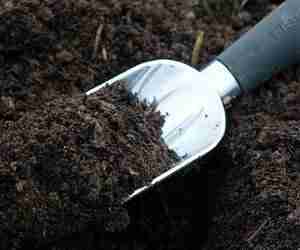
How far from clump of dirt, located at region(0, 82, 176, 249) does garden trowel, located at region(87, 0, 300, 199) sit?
0.08 m

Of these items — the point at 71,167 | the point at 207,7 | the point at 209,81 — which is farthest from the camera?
the point at 207,7

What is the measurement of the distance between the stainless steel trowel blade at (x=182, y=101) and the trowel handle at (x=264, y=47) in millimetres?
84

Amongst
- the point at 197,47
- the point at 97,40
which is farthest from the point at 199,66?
the point at 97,40

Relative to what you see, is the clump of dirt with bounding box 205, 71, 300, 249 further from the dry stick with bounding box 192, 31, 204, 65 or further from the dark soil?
the dry stick with bounding box 192, 31, 204, 65

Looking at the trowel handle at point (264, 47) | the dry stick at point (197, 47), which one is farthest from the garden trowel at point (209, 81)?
the dry stick at point (197, 47)

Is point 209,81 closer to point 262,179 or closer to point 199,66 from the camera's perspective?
point 199,66

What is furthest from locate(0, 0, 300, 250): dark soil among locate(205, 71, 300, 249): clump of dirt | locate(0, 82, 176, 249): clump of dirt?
locate(0, 82, 176, 249): clump of dirt

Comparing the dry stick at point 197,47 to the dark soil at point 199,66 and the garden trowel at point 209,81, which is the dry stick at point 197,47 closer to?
the dark soil at point 199,66

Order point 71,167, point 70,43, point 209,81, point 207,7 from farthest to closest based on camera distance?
point 207,7, point 70,43, point 209,81, point 71,167

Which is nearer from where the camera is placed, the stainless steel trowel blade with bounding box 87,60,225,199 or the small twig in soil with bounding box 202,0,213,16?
the stainless steel trowel blade with bounding box 87,60,225,199

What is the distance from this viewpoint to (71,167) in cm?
128

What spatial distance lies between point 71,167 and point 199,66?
56 centimetres

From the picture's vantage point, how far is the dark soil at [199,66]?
1.39 m

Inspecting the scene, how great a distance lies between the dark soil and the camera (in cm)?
139
